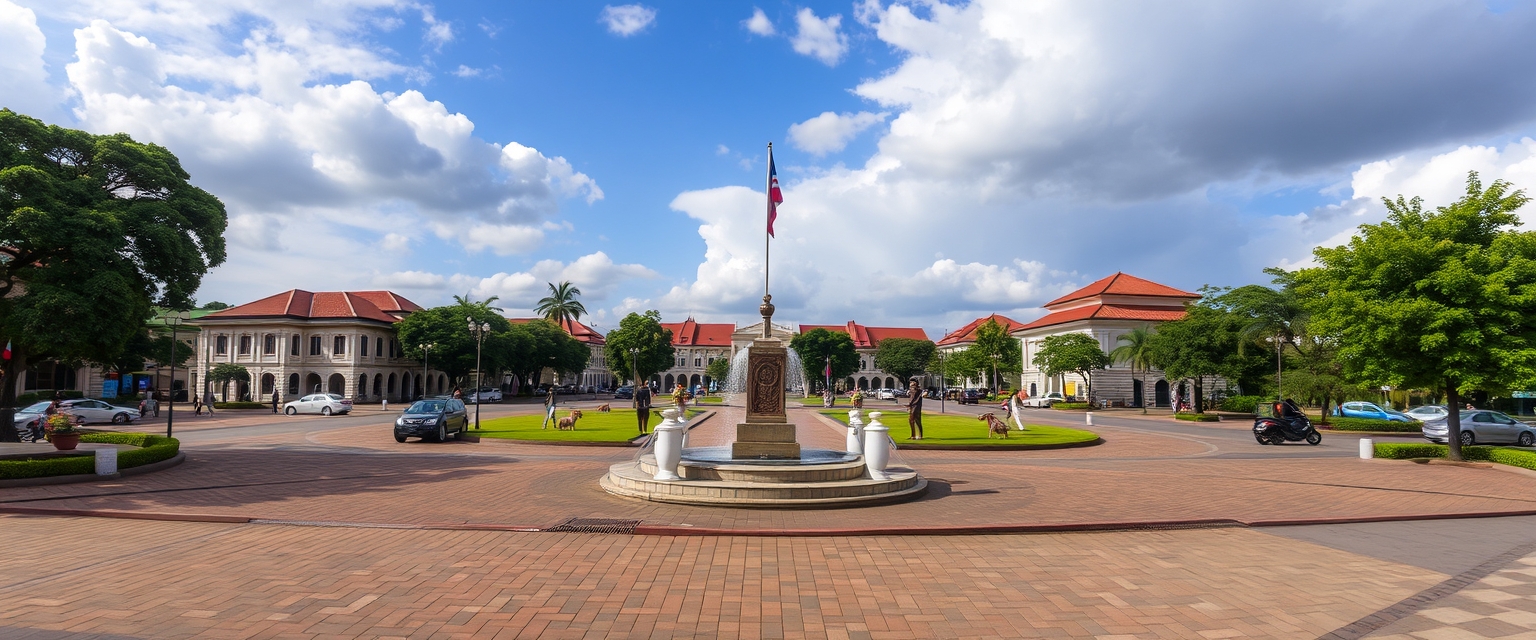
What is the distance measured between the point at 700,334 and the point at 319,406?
97.3m

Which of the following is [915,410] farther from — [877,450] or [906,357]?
[906,357]

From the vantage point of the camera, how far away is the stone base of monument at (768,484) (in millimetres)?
11305

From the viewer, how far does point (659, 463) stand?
11992 mm

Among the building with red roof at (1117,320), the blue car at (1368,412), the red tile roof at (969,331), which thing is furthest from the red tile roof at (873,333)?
the blue car at (1368,412)

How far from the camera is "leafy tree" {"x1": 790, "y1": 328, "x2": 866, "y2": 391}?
10081cm

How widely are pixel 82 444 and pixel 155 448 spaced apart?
372cm

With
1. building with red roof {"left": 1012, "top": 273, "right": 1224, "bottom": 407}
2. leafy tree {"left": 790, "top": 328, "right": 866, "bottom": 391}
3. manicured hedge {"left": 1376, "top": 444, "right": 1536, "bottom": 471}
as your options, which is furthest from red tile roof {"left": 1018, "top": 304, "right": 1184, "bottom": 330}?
manicured hedge {"left": 1376, "top": 444, "right": 1536, "bottom": 471}

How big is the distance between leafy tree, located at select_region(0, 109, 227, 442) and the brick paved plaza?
20.0ft

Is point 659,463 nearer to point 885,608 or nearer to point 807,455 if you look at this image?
point 807,455

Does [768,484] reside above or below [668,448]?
below

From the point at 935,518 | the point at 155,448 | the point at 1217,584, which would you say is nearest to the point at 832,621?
the point at 1217,584

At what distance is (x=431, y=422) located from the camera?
22906 millimetres

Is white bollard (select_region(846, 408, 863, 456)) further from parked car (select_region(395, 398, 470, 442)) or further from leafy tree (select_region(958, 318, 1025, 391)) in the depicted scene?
leafy tree (select_region(958, 318, 1025, 391))

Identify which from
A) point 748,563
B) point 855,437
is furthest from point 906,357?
point 748,563
